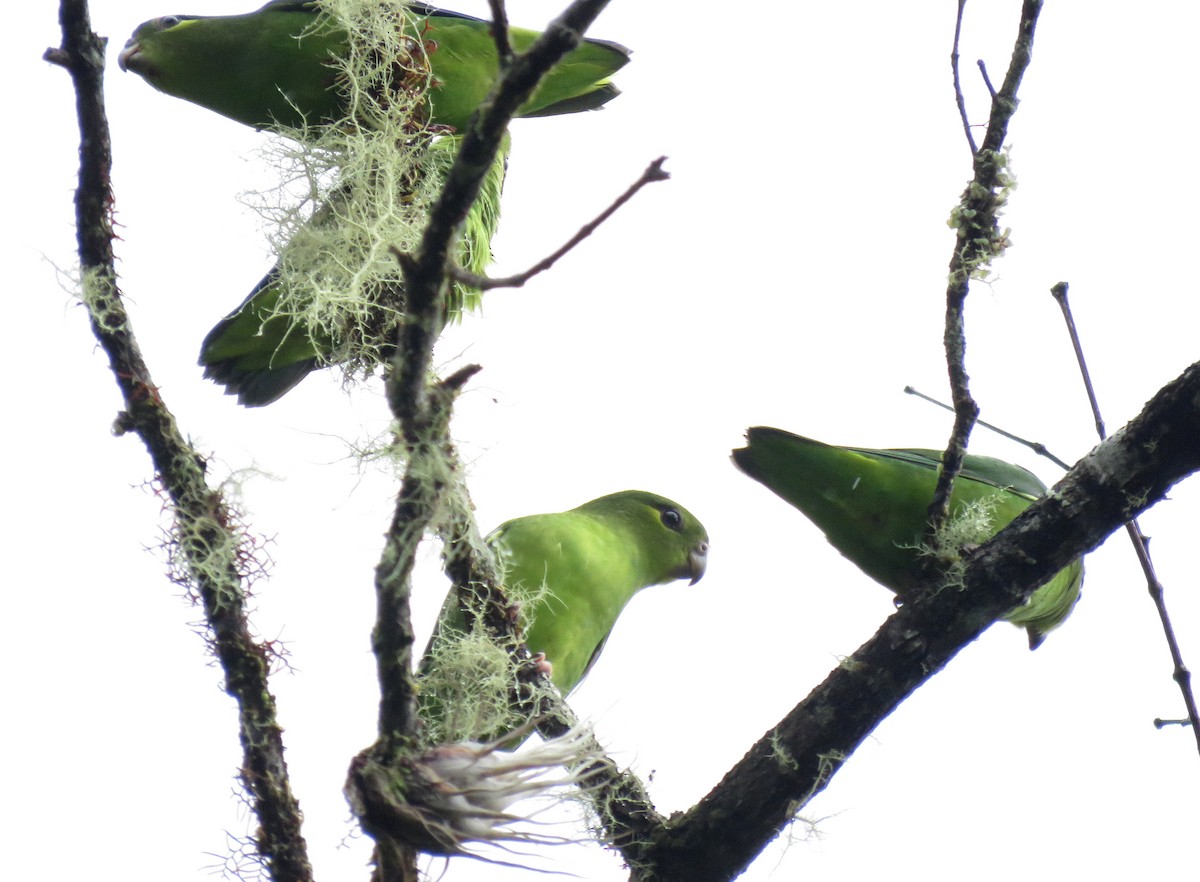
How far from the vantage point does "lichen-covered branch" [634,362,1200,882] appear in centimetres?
227

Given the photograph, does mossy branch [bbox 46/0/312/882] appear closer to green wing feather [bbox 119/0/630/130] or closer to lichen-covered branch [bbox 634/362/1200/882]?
lichen-covered branch [bbox 634/362/1200/882]

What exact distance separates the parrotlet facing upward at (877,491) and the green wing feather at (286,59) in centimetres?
148

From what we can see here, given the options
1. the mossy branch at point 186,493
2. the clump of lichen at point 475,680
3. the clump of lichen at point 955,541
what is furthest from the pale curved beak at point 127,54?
the clump of lichen at point 955,541

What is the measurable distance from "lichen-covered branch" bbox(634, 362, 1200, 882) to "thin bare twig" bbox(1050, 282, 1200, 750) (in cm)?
14

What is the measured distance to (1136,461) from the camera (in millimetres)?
2248

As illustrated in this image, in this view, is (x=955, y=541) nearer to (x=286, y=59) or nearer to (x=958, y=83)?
(x=958, y=83)

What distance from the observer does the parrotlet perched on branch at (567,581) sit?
263cm

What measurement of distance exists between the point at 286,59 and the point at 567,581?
199cm

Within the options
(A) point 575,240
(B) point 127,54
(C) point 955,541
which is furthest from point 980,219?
(B) point 127,54

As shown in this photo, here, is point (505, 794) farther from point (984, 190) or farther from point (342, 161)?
point (342, 161)

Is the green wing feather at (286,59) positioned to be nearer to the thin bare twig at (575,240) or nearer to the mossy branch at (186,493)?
the mossy branch at (186,493)

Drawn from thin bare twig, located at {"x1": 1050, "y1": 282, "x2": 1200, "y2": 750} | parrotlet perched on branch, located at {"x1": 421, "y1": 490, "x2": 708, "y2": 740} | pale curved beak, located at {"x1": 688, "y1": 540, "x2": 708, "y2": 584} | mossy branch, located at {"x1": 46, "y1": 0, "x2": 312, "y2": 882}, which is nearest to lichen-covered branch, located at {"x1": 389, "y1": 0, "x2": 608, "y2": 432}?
mossy branch, located at {"x1": 46, "y1": 0, "x2": 312, "y2": 882}

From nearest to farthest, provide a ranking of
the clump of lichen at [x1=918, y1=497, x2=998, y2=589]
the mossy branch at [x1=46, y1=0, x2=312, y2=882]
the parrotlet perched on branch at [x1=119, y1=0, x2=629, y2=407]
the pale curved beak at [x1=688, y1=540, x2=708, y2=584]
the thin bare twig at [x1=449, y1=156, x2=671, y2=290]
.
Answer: the thin bare twig at [x1=449, y1=156, x2=671, y2=290], the mossy branch at [x1=46, y1=0, x2=312, y2=882], the clump of lichen at [x1=918, y1=497, x2=998, y2=589], the parrotlet perched on branch at [x1=119, y1=0, x2=629, y2=407], the pale curved beak at [x1=688, y1=540, x2=708, y2=584]

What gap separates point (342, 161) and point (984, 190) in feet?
5.85
